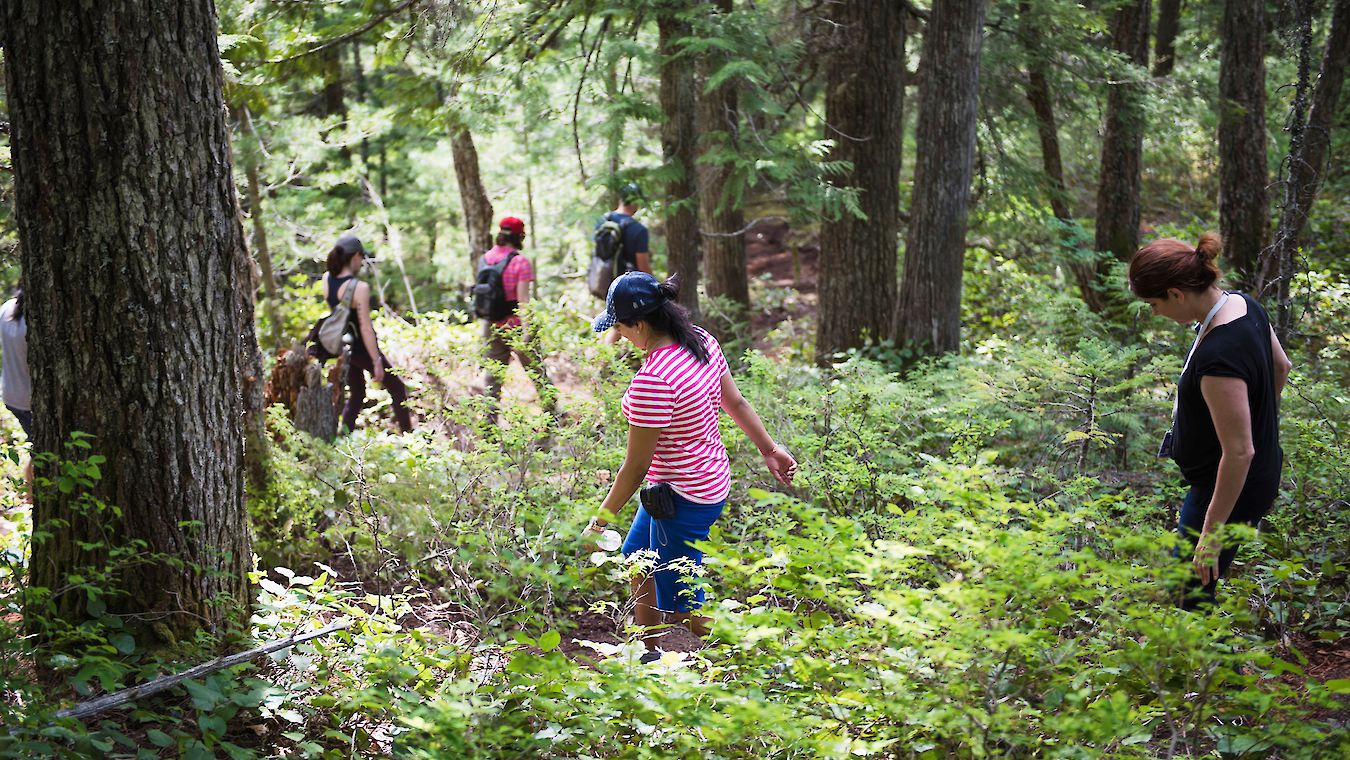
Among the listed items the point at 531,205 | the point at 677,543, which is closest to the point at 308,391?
the point at 677,543

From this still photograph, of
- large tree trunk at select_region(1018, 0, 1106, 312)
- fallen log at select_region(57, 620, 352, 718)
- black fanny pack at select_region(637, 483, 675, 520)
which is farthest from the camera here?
large tree trunk at select_region(1018, 0, 1106, 312)

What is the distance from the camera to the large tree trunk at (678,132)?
28.3 feet

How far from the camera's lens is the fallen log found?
3326mm

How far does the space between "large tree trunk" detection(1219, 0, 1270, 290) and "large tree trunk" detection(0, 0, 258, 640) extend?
1114cm

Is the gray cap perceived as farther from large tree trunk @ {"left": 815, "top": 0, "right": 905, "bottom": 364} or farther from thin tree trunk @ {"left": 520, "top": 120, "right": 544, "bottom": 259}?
thin tree trunk @ {"left": 520, "top": 120, "right": 544, "bottom": 259}

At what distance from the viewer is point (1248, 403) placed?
3.40 m

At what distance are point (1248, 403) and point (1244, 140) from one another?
10214 millimetres

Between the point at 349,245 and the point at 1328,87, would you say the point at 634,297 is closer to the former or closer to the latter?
the point at 349,245

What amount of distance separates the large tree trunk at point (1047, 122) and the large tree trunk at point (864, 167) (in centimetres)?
159

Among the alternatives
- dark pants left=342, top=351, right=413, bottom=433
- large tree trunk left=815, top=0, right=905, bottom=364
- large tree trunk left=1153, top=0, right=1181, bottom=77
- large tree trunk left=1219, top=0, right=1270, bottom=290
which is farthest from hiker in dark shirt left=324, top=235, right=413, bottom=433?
large tree trunk left=1153, top=0, right=1181, bottom=77

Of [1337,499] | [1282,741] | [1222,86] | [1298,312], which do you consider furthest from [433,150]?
[1282,741]

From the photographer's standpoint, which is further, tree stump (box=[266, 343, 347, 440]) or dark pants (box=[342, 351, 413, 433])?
dark pants (box=[342, 351, 413, 433])

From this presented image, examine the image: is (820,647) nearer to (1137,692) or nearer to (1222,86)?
(1137,692)

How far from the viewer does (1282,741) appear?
2740mm
